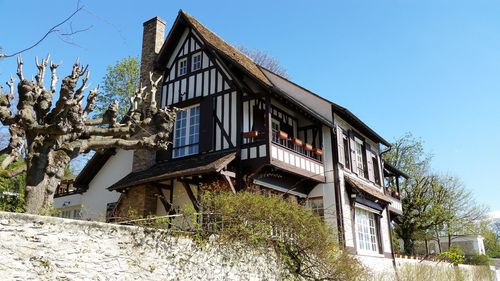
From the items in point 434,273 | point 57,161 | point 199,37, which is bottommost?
point 434,273

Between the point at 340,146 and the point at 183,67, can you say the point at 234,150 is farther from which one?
the point at 183,67

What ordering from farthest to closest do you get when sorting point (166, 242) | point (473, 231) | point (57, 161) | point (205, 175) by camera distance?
1. point (473, 231)
2. point (205, 175)
3. point (57, 161)
4. point (166, 242)

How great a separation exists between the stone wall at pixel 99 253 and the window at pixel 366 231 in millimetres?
7571

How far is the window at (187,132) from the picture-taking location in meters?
12.8

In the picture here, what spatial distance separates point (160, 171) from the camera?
39.3 ft

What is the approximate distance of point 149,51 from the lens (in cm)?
1485

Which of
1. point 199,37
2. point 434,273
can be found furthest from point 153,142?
point 434,273

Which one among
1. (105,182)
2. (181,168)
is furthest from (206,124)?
(105,182)

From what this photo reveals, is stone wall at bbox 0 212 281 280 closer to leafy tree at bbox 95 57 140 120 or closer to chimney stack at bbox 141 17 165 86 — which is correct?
chimney stack at bbox 141 17 165 86

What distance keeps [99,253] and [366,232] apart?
35.9 feet

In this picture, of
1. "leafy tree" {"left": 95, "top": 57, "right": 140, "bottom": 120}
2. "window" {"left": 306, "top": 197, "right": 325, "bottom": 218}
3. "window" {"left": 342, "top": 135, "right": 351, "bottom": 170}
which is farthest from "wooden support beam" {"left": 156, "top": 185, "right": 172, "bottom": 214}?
"leafy tree" {"left": 95, "top": 57, "right": 140, "bottom": 120}

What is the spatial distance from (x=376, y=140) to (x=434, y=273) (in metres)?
5.91

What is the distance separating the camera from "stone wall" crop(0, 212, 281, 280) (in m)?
4.80

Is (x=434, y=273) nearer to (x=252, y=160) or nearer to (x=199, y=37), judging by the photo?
(x=252, y=160)
